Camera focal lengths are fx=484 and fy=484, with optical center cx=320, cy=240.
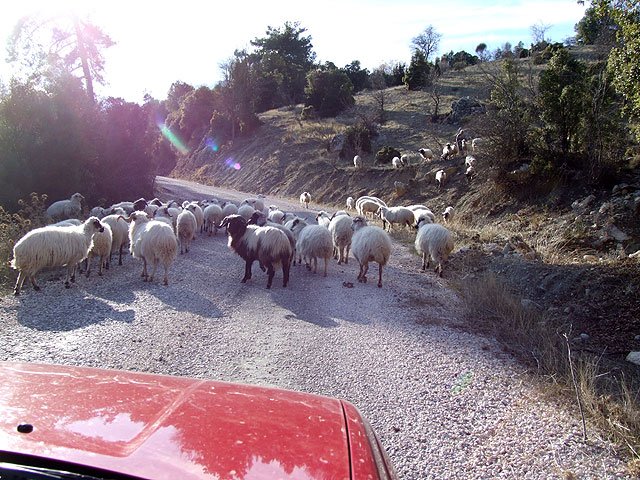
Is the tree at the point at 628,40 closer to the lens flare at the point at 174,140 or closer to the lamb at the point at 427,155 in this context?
the lamb at the point at 427,155

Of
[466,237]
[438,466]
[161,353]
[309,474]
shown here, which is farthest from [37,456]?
[466,237]

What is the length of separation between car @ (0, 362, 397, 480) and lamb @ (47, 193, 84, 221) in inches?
611

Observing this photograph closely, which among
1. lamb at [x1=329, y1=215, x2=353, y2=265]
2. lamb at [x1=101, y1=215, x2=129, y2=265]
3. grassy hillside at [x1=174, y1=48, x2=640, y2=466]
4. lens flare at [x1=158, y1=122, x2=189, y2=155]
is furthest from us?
lens flare at [x1=158, y1=122, x2=189, y2=155]

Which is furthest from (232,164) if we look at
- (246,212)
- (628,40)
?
(628,40)

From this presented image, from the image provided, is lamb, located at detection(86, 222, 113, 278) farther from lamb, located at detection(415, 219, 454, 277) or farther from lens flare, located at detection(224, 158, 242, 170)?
lens flare, located at detection(224, 158, 242, 170)

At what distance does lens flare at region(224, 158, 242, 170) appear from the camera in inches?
1860

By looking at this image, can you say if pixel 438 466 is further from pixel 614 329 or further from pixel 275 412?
pixel 614 329

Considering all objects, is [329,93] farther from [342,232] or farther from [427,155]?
[342,232]

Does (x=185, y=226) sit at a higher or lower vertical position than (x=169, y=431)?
lower

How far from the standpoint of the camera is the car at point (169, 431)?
5.49ft

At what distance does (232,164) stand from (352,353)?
43566 mm

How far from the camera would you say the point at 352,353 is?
22.1 ft

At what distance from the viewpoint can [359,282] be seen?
11.3 m

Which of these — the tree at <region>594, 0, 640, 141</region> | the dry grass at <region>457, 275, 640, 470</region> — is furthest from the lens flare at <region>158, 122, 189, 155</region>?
the tree at <region>594, 0, 640, 141</region>
